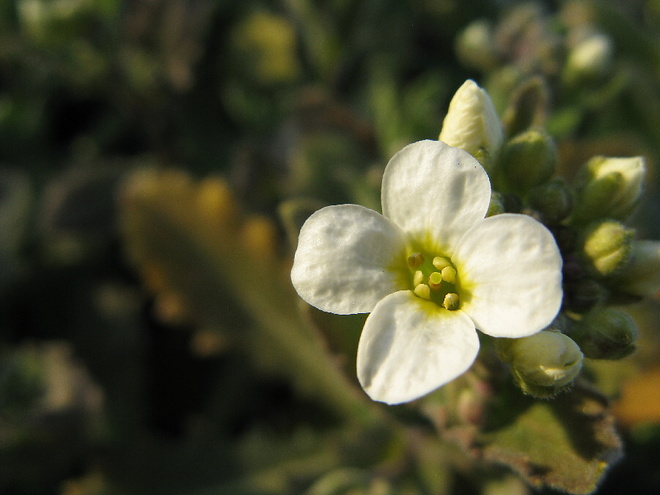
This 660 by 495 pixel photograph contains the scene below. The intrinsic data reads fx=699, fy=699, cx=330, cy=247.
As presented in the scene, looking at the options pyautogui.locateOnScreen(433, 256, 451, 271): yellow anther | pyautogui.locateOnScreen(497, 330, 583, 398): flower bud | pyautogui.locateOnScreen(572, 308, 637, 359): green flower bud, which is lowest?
pyautogui.locateOnScreen(572, 308, 637, 359): green flower bud

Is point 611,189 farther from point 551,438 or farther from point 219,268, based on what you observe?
point 219,268

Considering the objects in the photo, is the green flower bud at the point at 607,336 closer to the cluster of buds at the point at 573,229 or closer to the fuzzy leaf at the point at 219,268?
the cluster of buds at the point at 573,229

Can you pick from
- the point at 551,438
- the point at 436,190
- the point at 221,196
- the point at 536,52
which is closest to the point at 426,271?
the point at 436,190

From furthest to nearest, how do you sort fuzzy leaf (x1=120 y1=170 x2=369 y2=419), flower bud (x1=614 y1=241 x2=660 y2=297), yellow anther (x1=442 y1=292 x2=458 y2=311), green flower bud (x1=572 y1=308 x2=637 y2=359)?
fuzzy leaf (x1=120 y1=170 x2=369 y2=419), flower bud (x1=614 y1=241 x2=660 y2=297), green flower bud (x1=572 y1=308 x2=637 y2=359), yellow anther (x1=442 y1=292 x2=458 y2=311)

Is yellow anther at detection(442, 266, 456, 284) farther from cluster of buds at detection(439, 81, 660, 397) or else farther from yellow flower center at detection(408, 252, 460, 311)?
cluster of buds at detection(439, 81, 660, 397)

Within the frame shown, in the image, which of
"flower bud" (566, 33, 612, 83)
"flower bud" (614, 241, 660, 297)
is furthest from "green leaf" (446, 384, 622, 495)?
"flower bud" (566, 33, 612, 83)

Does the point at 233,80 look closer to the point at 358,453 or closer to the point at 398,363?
the point at 358,453
